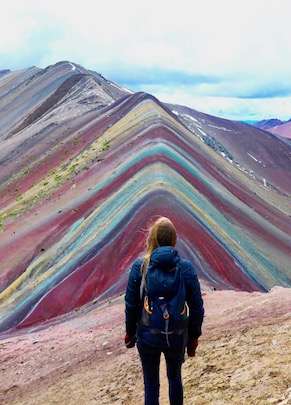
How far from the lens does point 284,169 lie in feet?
271

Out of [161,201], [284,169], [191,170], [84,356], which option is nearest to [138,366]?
[84,356]

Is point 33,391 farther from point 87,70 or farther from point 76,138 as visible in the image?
point 87,70

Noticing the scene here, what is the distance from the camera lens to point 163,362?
9.37m

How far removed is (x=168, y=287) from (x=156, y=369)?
0.94 meters

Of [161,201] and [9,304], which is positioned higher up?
[161,201]

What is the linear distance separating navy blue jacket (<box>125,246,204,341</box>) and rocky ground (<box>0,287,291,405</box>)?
152 cm

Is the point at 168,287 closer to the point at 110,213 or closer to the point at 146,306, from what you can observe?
the point at 146,306

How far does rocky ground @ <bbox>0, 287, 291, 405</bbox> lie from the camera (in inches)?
295

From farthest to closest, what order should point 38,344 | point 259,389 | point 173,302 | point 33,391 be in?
point 38,344 < point 33,391 < point 259,389 < point 173,302

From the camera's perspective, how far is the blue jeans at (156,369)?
5941mm

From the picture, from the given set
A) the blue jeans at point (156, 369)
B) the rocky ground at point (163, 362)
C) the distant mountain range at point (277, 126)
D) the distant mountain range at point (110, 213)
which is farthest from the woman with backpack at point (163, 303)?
the distant mountain range at point (277, 126)

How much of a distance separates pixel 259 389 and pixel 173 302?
2051 mm

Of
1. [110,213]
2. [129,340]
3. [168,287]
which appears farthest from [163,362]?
[110,213]

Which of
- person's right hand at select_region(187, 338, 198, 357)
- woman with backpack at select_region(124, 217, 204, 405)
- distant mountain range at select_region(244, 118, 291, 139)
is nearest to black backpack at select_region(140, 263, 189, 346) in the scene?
woman with backpack at select_region(124, 217, 204, 405)
